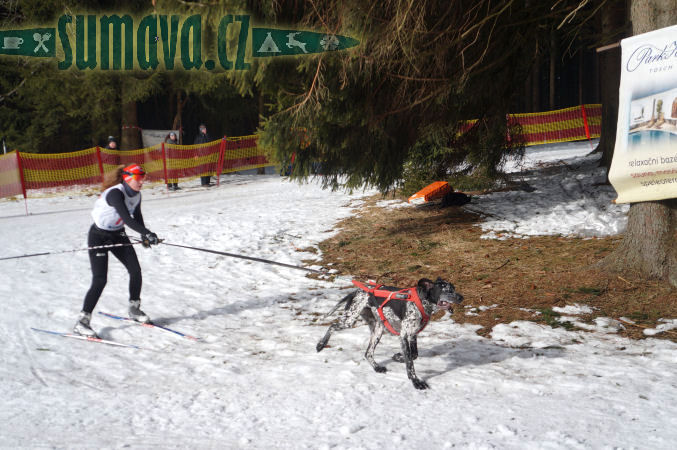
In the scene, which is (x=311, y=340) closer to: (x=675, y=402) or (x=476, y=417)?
(x=476, y=417)

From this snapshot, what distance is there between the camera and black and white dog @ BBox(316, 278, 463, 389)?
492 cm

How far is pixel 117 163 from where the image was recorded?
60.8 feet

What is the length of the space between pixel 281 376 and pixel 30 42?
726 inches

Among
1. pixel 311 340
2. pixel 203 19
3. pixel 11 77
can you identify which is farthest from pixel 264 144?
pixel 11 77

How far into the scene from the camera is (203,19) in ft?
25.4

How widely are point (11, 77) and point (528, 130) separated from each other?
18.7m

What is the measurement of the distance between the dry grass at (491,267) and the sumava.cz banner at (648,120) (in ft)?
3.79

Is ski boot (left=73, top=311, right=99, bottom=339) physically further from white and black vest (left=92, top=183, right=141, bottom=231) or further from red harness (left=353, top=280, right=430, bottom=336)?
red harness (left=353, top=280, right=430, bottom=336)

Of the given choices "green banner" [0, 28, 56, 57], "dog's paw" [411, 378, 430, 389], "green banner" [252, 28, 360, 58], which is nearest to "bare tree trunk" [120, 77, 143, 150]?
"green banner" [0, 28, 56, 57]

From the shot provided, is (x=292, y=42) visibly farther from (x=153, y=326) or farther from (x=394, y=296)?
(x=394, y=296)

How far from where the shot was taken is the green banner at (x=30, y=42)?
1836 cm

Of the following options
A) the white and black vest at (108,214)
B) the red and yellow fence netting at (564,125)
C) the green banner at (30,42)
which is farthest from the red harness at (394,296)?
the red and yellow fence netting at (564,125)

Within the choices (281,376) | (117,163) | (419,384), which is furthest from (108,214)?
(117,163)

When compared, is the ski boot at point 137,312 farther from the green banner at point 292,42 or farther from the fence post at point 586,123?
the fence post at point 586,123
